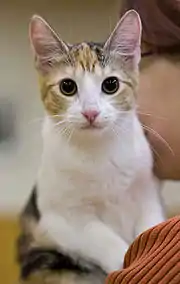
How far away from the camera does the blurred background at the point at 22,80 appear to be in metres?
1.65

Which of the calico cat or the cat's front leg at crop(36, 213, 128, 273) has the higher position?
the calico cat

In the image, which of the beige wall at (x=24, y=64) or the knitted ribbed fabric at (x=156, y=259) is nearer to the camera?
the knitted ribbed fabric at (x=156, y=259)

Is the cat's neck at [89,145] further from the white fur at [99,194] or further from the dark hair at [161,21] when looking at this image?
the dark hair at [161,21]

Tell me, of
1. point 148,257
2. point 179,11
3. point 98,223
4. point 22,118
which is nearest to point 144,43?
point 179,11

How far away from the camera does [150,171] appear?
969 mm

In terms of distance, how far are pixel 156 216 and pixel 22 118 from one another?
78cm

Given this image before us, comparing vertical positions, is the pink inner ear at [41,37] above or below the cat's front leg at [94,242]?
above

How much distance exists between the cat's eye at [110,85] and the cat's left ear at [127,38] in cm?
4

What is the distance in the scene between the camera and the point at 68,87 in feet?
2.93

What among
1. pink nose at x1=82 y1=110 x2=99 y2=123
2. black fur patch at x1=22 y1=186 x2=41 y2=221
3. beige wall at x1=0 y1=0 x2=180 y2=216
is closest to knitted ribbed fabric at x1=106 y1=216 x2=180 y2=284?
pink nose at x1=82 y1=110 x2=99 y2=123

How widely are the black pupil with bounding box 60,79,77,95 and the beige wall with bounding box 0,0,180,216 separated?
0.74 metres

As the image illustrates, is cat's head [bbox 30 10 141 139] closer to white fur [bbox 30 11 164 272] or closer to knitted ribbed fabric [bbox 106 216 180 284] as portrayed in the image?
white fur [bbox 30 11 164 272]

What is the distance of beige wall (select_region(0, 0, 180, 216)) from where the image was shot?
1.65 m

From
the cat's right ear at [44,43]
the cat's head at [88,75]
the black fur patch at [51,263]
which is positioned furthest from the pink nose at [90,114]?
the black fur patch at [51,263]
